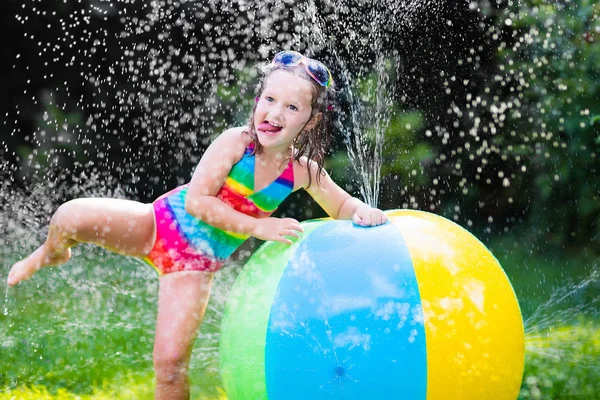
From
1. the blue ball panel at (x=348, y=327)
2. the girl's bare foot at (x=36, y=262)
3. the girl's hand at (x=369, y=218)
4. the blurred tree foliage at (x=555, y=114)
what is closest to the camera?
the blue ball panel at (x=348, y=327)

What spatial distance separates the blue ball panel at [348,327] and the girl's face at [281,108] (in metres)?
0.62

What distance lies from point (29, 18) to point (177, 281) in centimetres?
467

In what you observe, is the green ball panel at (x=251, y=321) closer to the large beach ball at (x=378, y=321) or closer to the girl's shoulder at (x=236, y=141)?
the large beach ball at (x=378, y=321)

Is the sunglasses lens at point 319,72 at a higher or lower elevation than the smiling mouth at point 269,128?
higher

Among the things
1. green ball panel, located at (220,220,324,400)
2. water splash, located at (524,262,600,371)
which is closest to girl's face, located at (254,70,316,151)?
green ball panel, located at (220,220,324,400)

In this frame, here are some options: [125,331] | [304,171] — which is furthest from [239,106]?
[304,171]

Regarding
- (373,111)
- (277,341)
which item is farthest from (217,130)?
(277,341)

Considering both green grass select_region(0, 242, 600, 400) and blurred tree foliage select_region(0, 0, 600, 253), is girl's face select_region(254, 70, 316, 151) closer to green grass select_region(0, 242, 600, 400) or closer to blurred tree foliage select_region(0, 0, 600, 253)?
green grass select_region(0, 242, 600, 400)

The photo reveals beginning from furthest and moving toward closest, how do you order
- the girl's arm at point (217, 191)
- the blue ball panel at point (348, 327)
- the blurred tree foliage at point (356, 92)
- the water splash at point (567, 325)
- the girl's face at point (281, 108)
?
the blurred tree foliage at point (356, 92)
the water splash at point (567, 325)
the girl's face at point (281, 108)
the girl's arm at point (217, 191)
the blue ball panel at point (348, 327)

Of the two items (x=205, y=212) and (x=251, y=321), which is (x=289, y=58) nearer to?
(x=205, y=212)

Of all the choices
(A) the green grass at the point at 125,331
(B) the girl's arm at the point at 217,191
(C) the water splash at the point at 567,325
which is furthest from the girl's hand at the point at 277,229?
(C) the water splash at the point at 567,325

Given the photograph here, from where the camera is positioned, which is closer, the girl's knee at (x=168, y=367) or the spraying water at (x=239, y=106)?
the girl's knee at (x=168, y=367)

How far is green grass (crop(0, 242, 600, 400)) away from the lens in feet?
13.9

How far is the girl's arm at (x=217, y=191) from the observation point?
3305 millimetres
